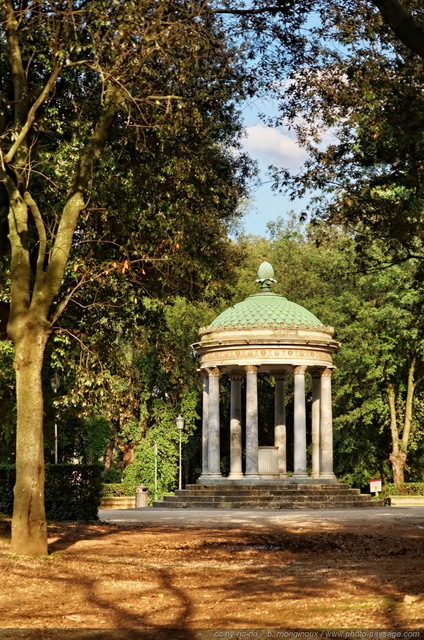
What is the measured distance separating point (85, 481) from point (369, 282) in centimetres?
2593

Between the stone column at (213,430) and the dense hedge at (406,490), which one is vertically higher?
the stone column at (213,430)

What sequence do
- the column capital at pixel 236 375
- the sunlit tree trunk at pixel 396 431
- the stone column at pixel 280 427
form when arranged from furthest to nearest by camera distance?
1. the sunlit tree trunk at pixel 396 431
2. the stone column at pixel 280 427
3. the column capital at pixel 236 375

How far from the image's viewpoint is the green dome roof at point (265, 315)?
3919cm

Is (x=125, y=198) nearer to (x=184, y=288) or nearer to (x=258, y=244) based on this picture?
(x=184, y=288)

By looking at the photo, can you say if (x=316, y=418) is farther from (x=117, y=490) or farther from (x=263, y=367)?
(x=117, y=490)

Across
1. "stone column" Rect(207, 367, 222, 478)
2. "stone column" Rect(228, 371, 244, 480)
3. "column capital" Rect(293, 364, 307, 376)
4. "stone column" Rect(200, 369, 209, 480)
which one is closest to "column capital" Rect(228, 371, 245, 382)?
"stone column" Rect(228, 371, 244, 480)

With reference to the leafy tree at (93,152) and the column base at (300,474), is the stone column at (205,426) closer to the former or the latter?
the column base at (300,474)

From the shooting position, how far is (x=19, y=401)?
15414mm

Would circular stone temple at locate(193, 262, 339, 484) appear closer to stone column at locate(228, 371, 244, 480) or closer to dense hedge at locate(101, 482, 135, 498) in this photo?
stone column at locate(228, 371, 244, 480)

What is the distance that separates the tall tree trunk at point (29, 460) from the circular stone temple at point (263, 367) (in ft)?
73.4

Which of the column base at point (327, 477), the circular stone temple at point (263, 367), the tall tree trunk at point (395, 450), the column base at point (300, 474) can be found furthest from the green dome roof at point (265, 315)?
the tall tree trunk at point (395, 450)

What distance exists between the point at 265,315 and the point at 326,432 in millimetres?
5433

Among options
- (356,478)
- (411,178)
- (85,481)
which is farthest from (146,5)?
(356,478)

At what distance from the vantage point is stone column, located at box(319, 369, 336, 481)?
40125 mm
